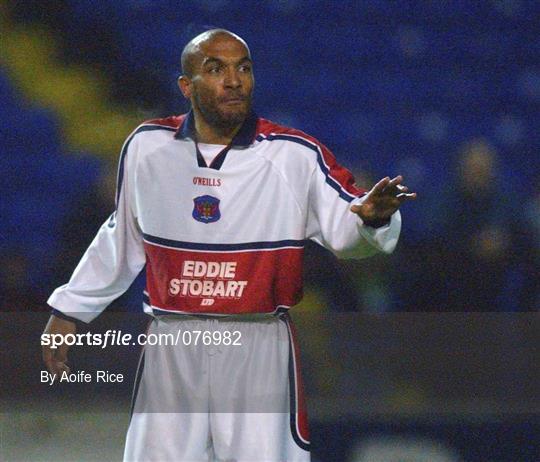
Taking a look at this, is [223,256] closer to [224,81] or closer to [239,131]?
[239,131]

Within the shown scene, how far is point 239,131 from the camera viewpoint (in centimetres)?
256

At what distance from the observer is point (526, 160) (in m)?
2.93

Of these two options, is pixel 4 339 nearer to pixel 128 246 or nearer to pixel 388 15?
pixel 128 246

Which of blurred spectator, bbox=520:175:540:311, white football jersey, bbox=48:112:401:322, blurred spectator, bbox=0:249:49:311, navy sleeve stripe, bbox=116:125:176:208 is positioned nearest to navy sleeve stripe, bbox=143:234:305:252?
white football jersey, bbox=48:112:401:322

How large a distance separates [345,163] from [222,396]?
2.41 ft

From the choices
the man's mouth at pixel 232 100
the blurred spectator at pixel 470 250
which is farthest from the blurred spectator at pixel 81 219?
the blurred spectator at pixel 470 250

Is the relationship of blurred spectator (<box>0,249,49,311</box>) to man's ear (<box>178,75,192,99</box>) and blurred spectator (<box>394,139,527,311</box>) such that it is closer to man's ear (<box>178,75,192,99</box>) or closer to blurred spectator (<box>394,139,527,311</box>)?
man's ear (<box>178,75,192,99</box>)

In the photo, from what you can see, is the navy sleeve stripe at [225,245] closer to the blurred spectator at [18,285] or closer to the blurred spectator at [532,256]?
the blurred spectator at [18,285]

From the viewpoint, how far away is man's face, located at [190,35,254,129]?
99.7 inches

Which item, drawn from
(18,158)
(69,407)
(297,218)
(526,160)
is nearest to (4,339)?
(69,407)

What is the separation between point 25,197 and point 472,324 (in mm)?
1169

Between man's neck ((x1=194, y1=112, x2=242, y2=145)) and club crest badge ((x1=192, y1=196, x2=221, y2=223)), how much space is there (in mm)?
133

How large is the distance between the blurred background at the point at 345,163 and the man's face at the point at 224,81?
0.29 m

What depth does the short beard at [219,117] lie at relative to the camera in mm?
2561
